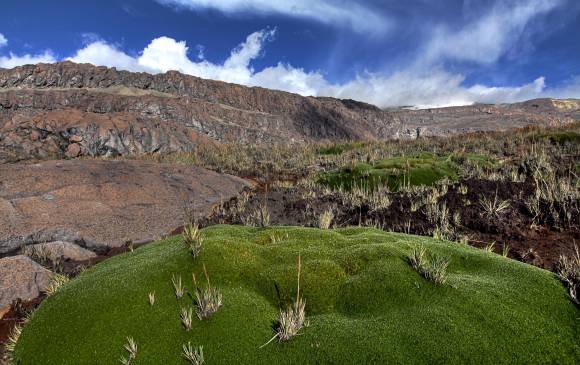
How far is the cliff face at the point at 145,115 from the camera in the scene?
41.5 m

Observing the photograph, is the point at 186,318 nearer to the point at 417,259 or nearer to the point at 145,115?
the point at 417,259

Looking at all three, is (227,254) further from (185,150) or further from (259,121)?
(259,121)

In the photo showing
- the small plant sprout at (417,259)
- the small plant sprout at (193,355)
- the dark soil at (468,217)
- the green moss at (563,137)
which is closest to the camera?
the small plant sprout at (193,355)

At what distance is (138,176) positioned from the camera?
1556 cm

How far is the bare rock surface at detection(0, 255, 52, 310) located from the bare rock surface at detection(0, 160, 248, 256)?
204 cm

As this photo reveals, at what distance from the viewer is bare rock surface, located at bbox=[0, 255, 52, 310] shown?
7.83m

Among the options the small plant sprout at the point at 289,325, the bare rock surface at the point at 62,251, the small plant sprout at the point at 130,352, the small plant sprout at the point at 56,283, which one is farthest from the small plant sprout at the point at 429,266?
the bare rock surface at the point at 62,251

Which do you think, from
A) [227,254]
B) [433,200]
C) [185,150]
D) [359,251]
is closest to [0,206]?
[227,254]

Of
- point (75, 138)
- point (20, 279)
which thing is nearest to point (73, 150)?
point (75, 138)

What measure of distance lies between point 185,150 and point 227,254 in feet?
154

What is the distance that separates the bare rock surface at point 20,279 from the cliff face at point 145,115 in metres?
27.7

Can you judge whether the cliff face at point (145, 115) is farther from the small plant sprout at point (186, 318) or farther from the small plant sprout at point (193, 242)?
the small plant sprout at point (186, 318)

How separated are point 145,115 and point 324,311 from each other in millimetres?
69816

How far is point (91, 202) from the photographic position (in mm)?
12703
